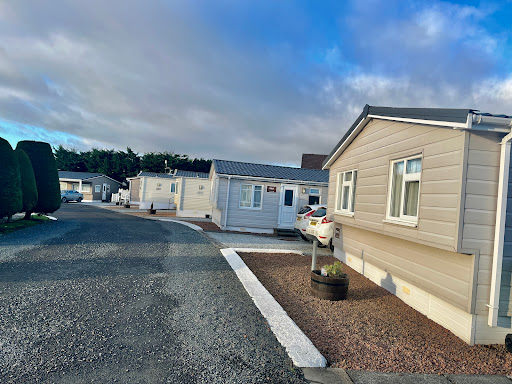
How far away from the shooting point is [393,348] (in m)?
3.89

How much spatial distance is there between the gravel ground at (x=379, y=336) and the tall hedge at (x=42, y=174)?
45.7 ft

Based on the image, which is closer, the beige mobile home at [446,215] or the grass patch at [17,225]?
the beige mobile home at [446,215]

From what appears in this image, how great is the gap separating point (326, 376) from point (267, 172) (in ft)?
46.7

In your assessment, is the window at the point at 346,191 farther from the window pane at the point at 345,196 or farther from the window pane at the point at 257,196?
the window pane at the point at 257,196

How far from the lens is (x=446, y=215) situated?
4.39 metres

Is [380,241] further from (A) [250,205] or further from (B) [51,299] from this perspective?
(A) [250,205]

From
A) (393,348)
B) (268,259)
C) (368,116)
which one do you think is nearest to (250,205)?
(268,259)

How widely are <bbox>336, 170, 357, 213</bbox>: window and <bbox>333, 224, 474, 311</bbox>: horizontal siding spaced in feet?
2.69

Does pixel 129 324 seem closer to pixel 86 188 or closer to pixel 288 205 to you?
pixel 288 205

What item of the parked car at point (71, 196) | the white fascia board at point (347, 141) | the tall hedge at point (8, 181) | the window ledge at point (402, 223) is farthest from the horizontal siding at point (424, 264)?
the parked car at point (71, 196)

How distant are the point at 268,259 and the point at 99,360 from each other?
19.8 feet

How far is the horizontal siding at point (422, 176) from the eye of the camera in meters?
4.34

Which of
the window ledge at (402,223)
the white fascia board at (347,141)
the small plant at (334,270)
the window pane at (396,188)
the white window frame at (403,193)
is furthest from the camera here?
the white fascia board at (347,141)

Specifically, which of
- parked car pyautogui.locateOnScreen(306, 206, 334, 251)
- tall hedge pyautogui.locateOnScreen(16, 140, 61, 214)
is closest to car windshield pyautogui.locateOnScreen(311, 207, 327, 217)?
parked car pyautogui.locateOnScreen(306, 206, 334, 251)
